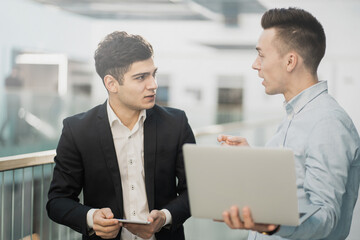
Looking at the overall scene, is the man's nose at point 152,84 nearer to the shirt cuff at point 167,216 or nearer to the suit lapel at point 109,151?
the suit lapel at point 109,151

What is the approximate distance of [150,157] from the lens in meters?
1.95

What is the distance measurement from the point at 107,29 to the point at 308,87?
9.03m

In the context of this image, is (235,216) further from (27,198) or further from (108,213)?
(27,198)

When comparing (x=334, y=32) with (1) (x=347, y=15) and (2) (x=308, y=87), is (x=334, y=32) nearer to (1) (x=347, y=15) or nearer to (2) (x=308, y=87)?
(1) (x=347, y=15)

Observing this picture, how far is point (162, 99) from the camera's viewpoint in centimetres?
1034

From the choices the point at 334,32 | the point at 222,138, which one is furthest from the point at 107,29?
the point at 222,138

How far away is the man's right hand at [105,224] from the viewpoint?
176 centimetres

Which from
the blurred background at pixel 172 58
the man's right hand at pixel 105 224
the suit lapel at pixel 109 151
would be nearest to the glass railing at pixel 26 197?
the suit lapel at pixel 109 151

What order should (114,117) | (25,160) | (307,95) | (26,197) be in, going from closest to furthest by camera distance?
(307,95) → (114,117) → (25,160) → (26,197)

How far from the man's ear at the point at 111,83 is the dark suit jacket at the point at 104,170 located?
0.09 meters

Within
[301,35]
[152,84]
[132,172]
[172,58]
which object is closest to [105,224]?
[132,172]

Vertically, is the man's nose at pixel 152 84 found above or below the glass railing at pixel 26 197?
above

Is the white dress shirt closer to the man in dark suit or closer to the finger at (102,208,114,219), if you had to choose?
the man in dark suit

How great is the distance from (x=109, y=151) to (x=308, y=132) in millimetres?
752
